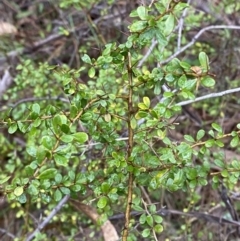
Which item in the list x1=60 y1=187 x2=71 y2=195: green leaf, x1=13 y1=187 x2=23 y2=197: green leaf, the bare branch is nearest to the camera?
x1=13 y1=187 x2=23 y2=197: green leaf

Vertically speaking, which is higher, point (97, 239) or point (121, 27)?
point (121, 27)

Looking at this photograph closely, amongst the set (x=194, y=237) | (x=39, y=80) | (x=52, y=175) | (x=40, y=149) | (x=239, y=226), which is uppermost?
(x=40, y=149)

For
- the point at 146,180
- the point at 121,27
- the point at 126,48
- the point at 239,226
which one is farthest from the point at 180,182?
the point at 121,27

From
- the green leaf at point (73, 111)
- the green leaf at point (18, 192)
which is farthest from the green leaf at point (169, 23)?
the green leaf at point (18, 192)

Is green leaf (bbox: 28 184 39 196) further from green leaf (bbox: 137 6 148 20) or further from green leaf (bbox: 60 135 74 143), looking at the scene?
green leaf (bbox: 137 6 148 20)

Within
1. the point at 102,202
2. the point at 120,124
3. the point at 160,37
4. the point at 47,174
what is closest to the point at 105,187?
the point at 102,202

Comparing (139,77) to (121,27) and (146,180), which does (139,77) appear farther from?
(121,27)

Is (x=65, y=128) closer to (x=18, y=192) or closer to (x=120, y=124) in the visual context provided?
(x=18, y=192)

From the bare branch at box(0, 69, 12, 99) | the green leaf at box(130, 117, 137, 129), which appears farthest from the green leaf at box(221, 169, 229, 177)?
the bare branch at box(0, 69, 12, 99)

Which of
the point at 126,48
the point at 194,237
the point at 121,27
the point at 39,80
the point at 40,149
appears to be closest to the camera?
the point at 40,149
